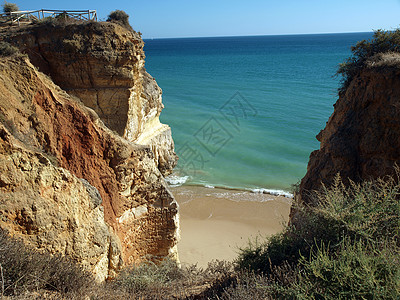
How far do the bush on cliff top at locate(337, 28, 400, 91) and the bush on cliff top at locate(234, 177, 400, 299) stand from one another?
493cm

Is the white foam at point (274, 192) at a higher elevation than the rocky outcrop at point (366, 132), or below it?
below

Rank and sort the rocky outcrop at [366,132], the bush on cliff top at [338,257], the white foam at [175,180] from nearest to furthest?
the bush on cliff top at [338,257] < the rocky outcrop at [366,132] < the white foam at [175,180]

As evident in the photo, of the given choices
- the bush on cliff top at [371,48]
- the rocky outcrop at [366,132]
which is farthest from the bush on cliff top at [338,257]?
the bush on cliff top at [371,48]

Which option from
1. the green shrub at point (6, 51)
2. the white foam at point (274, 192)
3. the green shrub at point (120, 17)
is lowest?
the white foam at point (274, 192)

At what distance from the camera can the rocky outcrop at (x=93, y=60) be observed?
15086 mm

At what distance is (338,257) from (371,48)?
24.1ft

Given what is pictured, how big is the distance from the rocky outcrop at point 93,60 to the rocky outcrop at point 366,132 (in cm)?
1022

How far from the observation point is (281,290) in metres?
4.82

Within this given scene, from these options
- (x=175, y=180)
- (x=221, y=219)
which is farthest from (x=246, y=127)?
(x=221, y=219)

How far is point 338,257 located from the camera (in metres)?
5.20

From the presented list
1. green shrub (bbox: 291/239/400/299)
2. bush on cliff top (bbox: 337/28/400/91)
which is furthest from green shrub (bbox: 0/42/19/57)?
bush on cliff top (bbox: 337/28/400/91)

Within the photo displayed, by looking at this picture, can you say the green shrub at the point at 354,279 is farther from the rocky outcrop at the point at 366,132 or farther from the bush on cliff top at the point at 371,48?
the bush on cliff top at the point at 371,48

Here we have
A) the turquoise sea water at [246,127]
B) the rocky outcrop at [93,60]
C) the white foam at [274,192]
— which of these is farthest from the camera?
the turquoise sea water at [246,127]

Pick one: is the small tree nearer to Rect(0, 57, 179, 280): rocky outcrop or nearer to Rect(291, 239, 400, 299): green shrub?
Rect(0, 57, 179, 280): rocky outcrop
